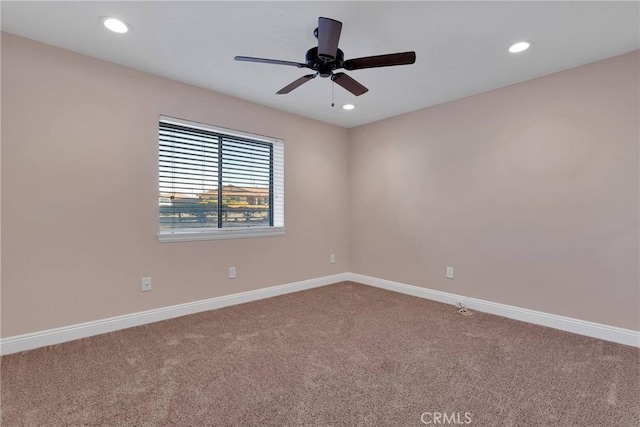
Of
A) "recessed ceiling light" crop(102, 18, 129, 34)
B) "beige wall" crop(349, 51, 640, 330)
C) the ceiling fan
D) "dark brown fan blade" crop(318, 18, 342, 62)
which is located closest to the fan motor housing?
the ceiling fan

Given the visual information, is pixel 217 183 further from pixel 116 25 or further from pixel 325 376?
pixel 325 376

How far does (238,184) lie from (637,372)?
382 centimetres

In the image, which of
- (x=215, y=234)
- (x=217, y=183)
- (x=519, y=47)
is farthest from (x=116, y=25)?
(x=519, y=47)

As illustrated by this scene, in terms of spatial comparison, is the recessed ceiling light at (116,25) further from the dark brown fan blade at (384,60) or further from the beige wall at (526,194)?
the beige wall at (526,194)

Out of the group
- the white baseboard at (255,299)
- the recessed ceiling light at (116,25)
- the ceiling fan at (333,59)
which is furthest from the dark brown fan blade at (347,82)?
the white baseboard at (255,299)

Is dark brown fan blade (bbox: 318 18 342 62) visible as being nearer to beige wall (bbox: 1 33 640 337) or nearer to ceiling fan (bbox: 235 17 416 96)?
ceiling fan (bbox: 235 17 416 96)

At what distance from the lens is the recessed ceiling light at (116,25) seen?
7.06ft

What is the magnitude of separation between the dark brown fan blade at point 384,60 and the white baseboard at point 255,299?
2.71m

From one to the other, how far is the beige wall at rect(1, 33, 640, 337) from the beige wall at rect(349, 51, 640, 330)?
0.01 meters

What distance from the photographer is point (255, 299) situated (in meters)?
3.77

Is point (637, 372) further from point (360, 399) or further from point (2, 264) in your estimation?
point (2, 264)

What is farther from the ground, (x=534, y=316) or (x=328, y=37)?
(x=328, y=37)

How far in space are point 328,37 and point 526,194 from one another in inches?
99.8

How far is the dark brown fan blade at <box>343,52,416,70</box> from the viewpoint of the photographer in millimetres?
1890
